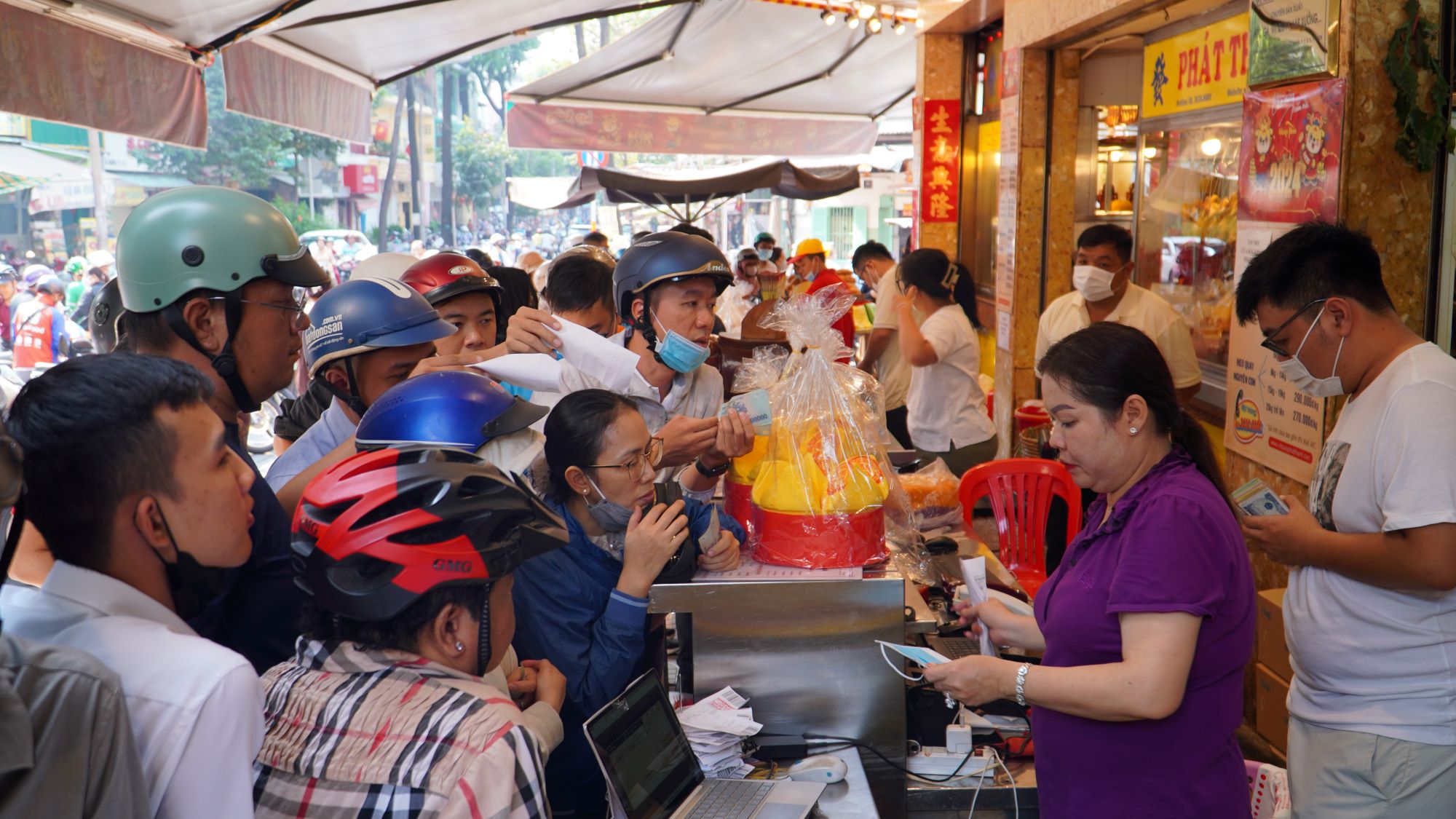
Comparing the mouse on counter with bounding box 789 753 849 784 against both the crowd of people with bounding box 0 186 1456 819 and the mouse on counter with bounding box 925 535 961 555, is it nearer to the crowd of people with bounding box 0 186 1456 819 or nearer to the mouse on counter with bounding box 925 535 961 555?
the crowd of people with bounding box 0 186 1456 819

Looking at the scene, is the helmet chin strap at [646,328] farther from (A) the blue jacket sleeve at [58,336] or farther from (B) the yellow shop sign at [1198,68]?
(A) the blue jacket sleeve at [58,336]

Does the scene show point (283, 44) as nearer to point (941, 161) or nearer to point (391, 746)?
point (941, 161)

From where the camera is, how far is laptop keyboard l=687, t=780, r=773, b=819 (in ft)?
6.40

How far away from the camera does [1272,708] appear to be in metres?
3.93

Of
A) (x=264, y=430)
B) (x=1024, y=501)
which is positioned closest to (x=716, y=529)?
(x=1024, y=501)

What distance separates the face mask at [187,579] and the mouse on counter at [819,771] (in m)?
1.15

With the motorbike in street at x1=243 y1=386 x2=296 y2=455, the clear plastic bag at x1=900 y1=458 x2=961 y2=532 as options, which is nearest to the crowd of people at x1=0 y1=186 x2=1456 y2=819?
the clear plastic bag at x1=900 y1=458 x2=961 y2=532

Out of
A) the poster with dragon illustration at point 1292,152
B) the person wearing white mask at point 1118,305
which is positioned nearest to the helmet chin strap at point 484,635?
the poster with dragon illustration at point 1292,152

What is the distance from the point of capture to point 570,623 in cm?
224

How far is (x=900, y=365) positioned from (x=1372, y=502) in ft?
15.3

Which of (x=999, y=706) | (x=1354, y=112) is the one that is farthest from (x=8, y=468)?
(x=1354, y=112)

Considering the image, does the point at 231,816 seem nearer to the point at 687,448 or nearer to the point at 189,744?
the point at 189,744

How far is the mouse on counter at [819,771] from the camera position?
2098 mm

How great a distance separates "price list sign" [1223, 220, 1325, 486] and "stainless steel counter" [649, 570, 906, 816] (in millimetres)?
2101
